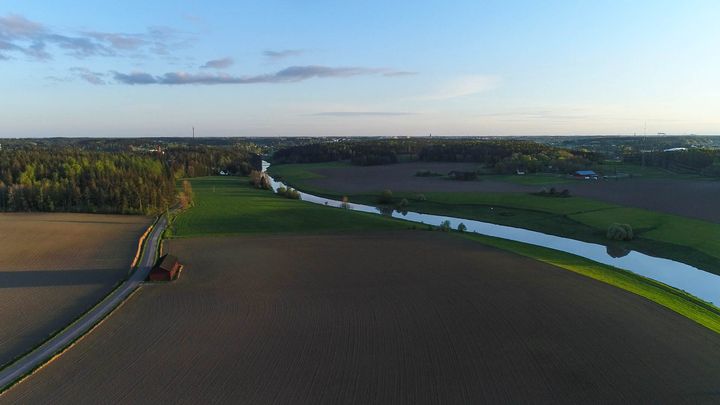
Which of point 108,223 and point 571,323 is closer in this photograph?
point 571,323

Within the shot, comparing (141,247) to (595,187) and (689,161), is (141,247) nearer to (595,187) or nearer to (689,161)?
(595,187)

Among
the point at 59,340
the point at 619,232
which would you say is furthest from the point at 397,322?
the point at 619,232

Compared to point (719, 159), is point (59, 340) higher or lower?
lower

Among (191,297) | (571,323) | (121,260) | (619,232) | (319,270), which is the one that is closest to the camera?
(571,323)

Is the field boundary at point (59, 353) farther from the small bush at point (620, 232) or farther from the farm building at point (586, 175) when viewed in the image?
the farm building at point (586, 175)

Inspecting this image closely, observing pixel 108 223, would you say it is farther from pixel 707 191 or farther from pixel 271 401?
pixel 707 191

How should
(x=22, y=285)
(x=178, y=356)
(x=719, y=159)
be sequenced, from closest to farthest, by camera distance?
(x=178, y=356), (x=22, y=285), (x=719, y=159)

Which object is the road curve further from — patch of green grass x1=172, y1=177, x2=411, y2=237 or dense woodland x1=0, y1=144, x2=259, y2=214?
dense woodland x1=0, y1=144, x2=259, y2=214
